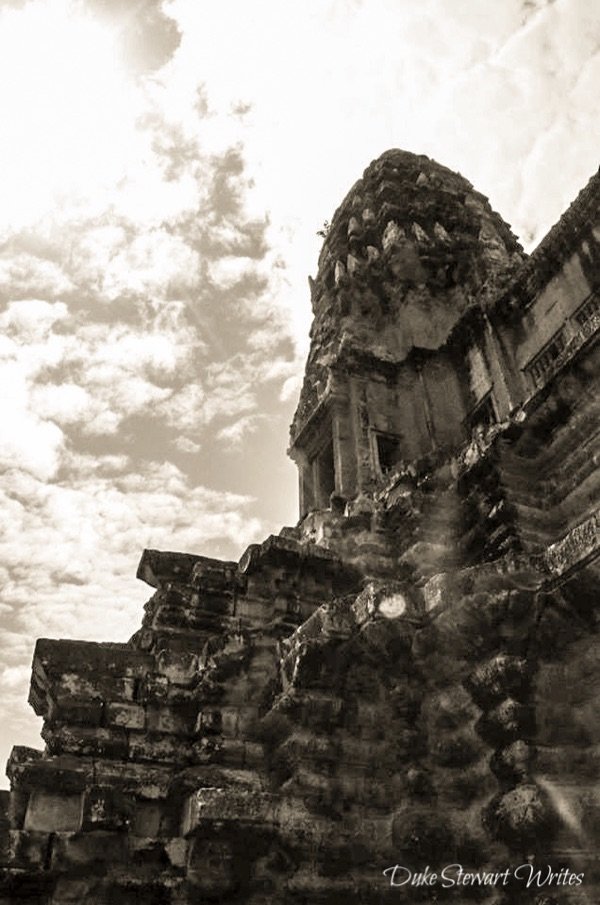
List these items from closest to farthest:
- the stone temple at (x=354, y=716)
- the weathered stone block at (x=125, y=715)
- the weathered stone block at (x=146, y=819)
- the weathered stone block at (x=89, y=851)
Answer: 1. the stone temple at (x=354, y=716)
2. the weathered stone block at (x=89, y=851)
3. the weathered stone block at (x=146, y=819)
4. the weathered stone block at (x=125, y=715)

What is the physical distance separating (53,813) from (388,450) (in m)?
12.1

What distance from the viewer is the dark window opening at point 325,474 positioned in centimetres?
1720

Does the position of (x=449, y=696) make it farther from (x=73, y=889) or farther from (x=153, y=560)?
(x=153, y=560)

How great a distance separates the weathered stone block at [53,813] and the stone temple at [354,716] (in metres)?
0.01

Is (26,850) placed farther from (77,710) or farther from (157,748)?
(157,748)

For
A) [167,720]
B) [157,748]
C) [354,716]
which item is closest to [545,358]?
[354,716]

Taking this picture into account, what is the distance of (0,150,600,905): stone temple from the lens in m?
4.97

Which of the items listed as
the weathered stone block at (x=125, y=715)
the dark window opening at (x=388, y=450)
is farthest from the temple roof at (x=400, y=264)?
the weathered stone block at (x=125, y=715)

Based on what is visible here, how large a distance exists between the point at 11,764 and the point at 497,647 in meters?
4.01

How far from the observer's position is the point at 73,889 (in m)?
5.19

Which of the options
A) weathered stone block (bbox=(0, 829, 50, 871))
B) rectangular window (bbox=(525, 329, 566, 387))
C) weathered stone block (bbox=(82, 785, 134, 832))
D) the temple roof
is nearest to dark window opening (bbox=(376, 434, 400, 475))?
the temple roof

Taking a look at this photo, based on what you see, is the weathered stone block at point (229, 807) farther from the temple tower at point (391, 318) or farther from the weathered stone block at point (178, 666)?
the temple tower at point (391, 318)

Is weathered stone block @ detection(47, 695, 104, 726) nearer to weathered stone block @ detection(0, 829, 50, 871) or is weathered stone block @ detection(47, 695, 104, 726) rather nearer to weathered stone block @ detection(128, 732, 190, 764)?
weathered stone block @ detection(128, 732, 190, 764)

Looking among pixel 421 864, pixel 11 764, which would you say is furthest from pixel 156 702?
pixel 421 864
